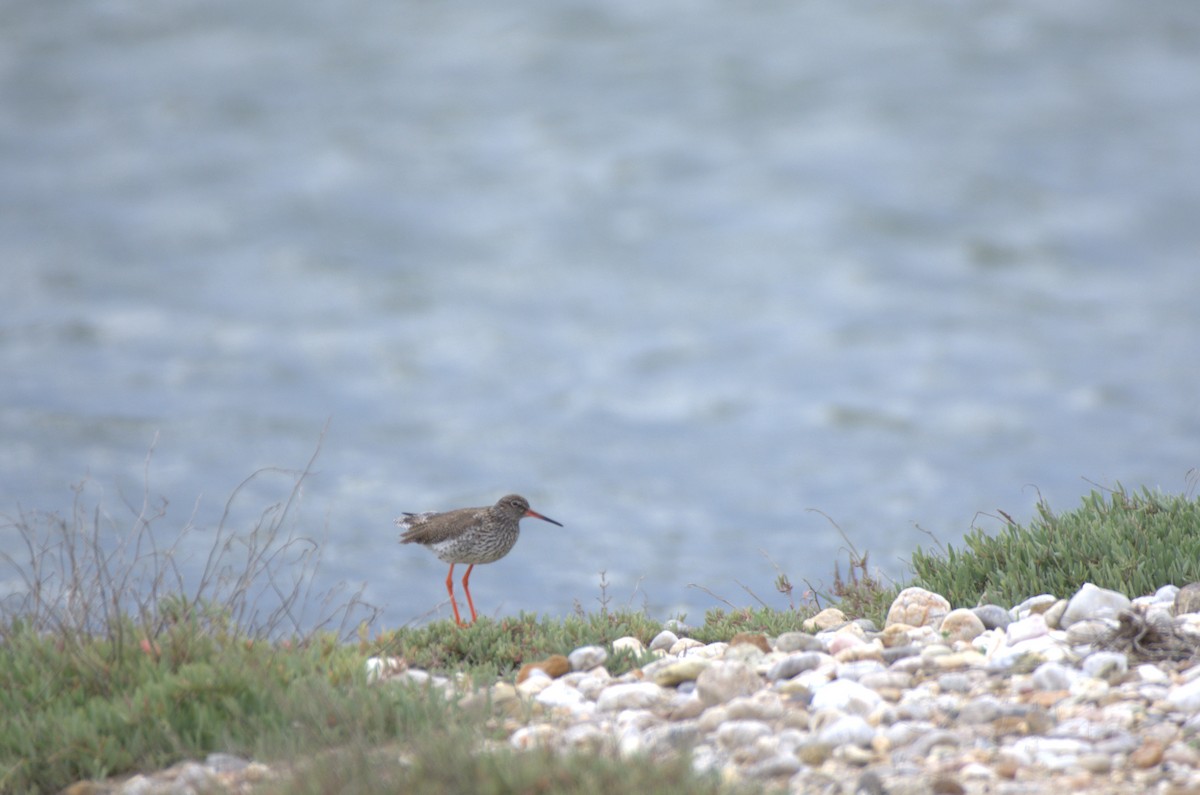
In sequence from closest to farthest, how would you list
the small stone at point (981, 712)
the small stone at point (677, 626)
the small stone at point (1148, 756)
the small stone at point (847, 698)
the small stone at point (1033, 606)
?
the small stone at point (1148, 756)
the small stone at point (981, 712)
the small stone at point (847, 698)
the small stone at point (1033, 606)
the small stone at point (677, 626)

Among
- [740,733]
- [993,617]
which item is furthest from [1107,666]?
[740,733]

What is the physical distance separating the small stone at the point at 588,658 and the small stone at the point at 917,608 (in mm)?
1758

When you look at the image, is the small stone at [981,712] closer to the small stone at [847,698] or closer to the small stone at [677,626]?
the small stone at [847,698]

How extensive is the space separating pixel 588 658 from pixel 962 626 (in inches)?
81.1

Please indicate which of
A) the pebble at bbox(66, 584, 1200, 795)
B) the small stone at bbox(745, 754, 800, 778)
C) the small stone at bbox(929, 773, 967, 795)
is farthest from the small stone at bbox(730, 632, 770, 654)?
the small stone at bbox(929, 773, 967, 795)

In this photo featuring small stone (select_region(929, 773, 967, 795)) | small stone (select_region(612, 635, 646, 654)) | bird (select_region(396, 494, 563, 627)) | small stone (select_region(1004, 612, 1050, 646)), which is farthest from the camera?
bird (select_region(396, 494, 563, 627))

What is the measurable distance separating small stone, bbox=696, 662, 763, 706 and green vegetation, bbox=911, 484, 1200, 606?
2278mm

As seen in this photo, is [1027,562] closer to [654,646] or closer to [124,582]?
[654,646]

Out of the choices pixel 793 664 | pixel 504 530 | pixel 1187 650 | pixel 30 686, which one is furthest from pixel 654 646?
pixel 30 686

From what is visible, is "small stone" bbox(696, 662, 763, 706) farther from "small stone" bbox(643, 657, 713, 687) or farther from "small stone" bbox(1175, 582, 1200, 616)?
"small stone" bbox(1175, 582, 1200, 616)

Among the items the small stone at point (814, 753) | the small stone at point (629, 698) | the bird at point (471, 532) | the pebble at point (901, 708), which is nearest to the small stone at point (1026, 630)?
the pebble at point (901, 708)

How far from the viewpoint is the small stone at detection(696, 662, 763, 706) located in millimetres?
5785

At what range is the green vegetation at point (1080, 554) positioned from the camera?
23.9ft

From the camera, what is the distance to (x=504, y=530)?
30.6ft
